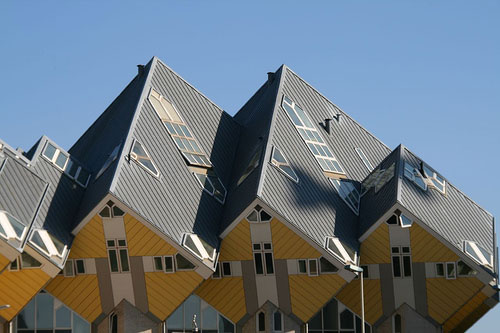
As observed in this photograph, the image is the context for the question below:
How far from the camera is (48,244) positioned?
50.9 meters

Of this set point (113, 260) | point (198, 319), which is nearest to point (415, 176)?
point (198, 319)

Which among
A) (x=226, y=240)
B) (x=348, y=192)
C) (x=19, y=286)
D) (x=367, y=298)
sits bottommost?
(x=367, y=298)

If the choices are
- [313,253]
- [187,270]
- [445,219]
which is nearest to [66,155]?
[187,270]

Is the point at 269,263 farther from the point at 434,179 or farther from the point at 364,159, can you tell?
the point at 364,159

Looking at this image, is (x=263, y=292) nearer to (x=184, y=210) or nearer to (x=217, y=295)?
(x=217, y=295)

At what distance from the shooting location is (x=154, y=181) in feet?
178

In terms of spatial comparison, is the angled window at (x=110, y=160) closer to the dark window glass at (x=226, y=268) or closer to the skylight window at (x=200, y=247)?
the skylight window at (x=200, y=247)

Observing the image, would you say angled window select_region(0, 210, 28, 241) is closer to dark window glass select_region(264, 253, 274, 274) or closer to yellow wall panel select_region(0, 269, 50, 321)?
yellow wall panel select_region(0, 269, 50, 321)

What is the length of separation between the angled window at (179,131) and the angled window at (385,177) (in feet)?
32.6

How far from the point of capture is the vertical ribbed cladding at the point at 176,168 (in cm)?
5294

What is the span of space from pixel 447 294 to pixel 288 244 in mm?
9135

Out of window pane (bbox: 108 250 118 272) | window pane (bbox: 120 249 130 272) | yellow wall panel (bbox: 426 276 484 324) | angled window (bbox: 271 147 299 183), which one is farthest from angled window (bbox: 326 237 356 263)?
window pane (bbox: 108 250 118 272)

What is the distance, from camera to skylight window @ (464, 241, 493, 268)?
55.1 m

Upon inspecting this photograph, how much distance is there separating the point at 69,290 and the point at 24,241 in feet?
23.4
